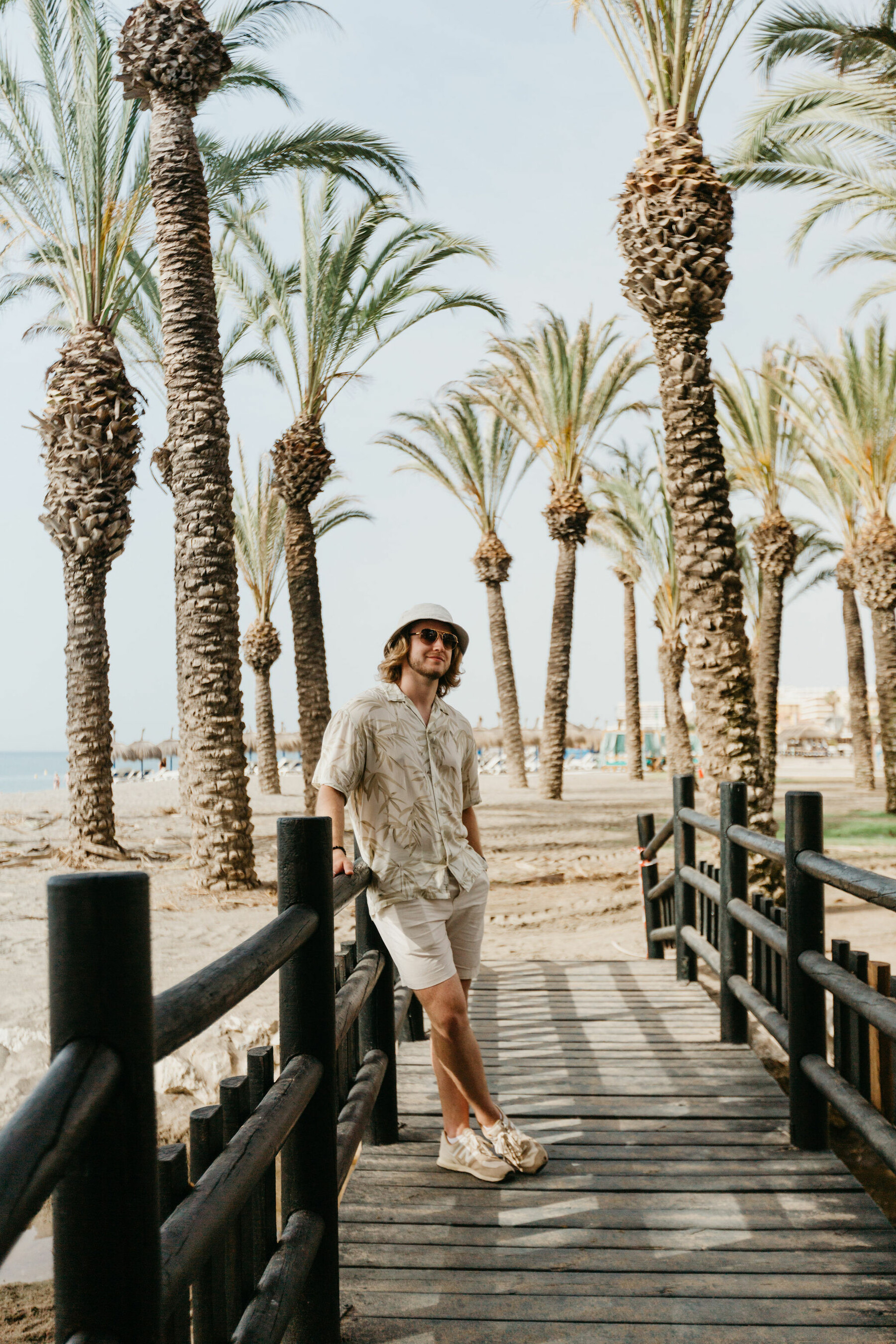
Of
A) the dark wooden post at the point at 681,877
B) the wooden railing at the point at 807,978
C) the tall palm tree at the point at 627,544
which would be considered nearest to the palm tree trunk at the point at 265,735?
the tall palm tree at the point at 627,544

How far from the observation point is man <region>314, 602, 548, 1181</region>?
124 inches

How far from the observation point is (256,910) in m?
9.86

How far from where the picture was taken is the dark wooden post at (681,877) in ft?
18.9

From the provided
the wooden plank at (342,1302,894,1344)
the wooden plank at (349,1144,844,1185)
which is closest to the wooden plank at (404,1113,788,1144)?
the wooden plank at (349,1144,844,1185)

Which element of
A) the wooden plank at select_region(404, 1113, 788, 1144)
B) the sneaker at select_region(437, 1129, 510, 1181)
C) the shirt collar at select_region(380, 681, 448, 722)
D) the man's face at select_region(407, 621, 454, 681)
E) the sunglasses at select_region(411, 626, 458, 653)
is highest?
the sunglasses at select_region(411, 626, 458, 653)

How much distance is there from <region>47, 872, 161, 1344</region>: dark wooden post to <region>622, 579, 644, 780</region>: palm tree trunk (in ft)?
102

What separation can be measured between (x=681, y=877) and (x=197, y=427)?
23.6ft

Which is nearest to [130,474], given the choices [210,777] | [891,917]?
[210,777]

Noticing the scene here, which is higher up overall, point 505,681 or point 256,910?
point 505,681

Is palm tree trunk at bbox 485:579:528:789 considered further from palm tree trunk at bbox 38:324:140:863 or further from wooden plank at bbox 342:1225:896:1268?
wooden plank at bbox 342:1225:896:1268

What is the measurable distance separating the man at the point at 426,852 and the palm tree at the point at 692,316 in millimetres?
6030

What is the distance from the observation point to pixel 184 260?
10812 millimetres

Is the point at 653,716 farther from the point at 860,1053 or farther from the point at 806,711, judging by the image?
the point at 860,1053

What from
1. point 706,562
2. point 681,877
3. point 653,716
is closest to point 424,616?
point 681,877
